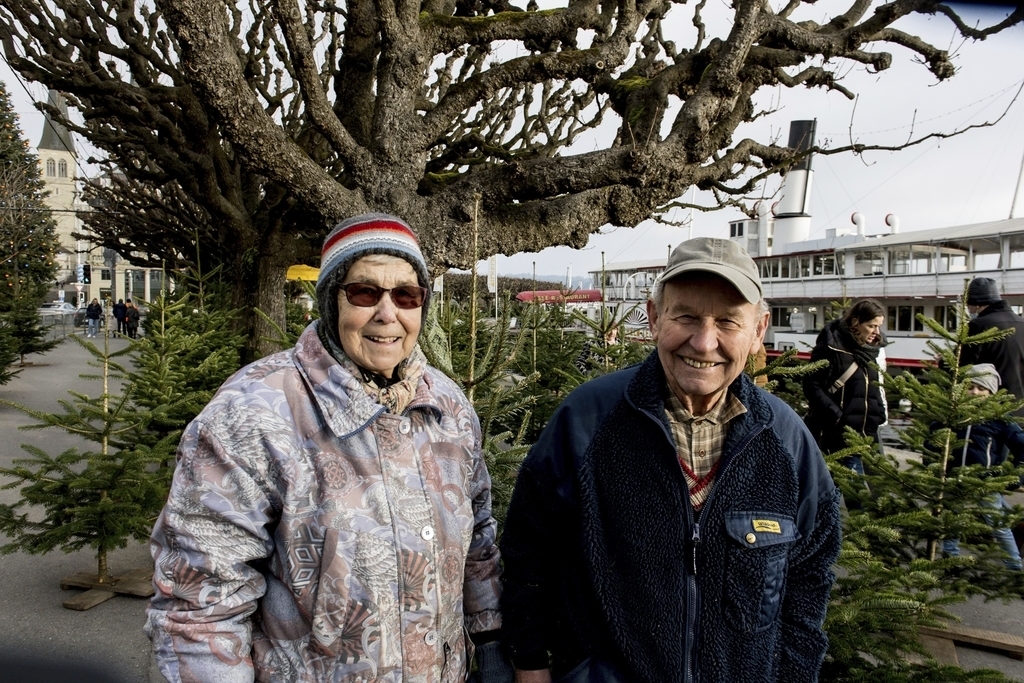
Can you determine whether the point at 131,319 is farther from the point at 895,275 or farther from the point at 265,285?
the point at 895,275

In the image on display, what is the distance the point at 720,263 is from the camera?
172cm

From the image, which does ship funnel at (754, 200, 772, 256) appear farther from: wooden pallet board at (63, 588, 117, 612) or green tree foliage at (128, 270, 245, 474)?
wooden pallet board at (63, 588, 117, 612)

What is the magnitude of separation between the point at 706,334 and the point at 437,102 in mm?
6996

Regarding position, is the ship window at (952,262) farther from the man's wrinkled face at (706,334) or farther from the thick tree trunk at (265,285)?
the man's wrinkled face at (706,334)

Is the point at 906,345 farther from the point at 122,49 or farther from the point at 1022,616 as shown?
the point at 122,49

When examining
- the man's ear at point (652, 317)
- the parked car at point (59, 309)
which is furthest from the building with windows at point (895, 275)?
the parked car at point (59, 309)

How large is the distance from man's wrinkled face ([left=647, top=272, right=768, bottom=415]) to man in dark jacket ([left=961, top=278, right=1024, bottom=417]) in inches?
186

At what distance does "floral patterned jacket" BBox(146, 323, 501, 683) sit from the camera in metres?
1.54

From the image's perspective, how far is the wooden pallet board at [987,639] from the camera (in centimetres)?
417

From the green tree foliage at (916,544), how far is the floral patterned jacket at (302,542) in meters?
1.94

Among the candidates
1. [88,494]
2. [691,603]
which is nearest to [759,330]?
[691,603]

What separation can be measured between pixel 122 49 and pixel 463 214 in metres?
6.30

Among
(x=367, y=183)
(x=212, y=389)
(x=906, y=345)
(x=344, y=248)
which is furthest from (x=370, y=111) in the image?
(x=906, y=345)

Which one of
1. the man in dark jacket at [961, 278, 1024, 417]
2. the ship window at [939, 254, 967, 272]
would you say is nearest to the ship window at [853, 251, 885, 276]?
the ship window at [939, 254, 967, 272]
